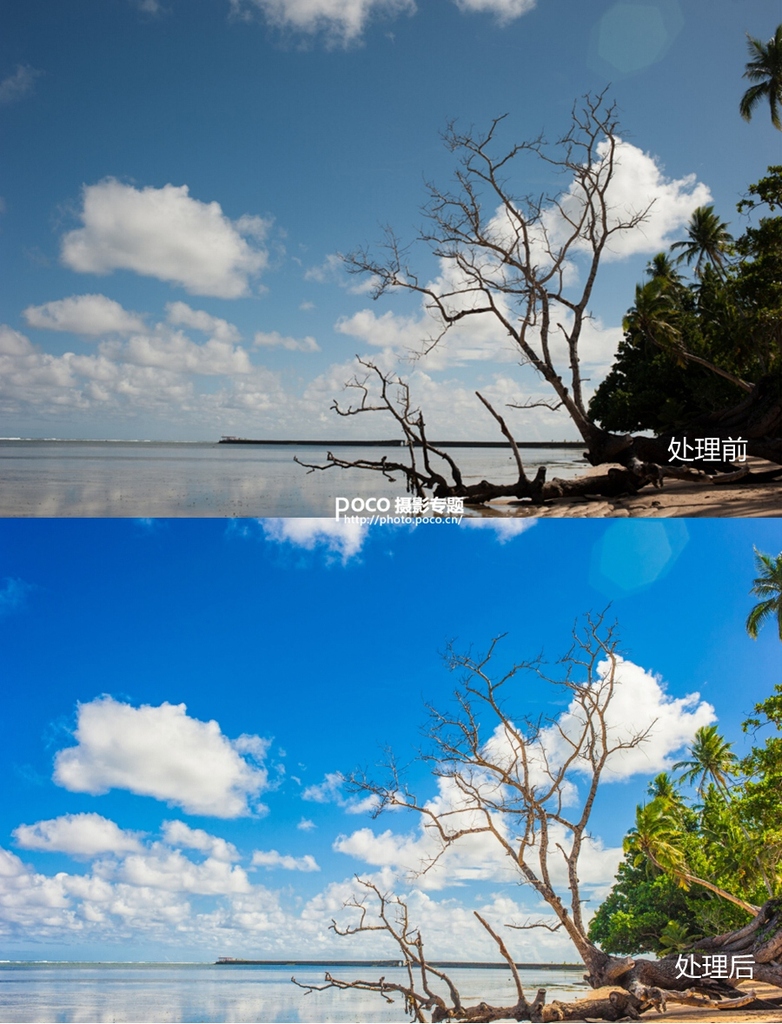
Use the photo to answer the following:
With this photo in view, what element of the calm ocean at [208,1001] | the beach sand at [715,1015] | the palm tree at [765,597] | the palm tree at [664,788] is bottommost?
A: the calm ocean at [208,1001]

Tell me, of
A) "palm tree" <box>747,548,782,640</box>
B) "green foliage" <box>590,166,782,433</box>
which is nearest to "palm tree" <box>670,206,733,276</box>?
"green foliage" <box>590,166,782,433</box>

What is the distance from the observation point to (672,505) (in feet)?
27.0

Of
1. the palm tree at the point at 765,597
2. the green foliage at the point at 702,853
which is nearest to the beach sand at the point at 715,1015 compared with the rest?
the green foliage at the point at 702,853

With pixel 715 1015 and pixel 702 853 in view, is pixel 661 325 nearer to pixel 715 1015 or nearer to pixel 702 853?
pixel 715 1015

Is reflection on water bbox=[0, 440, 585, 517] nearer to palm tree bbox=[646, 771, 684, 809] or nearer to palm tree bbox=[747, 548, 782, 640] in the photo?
palm tree bbox=[747, 548, 782, 640]

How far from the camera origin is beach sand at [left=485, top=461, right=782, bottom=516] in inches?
310

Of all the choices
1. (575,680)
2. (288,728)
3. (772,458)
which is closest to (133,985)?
(288,728)

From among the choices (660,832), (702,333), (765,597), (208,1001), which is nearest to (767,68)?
(702,333)

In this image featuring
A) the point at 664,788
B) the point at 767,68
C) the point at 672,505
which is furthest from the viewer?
the point at 664,788

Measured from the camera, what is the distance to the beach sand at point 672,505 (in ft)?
25.9

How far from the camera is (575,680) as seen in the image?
30.0ft

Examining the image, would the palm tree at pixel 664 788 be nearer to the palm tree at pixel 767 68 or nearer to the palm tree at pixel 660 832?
the palm tree at pixel 660 832

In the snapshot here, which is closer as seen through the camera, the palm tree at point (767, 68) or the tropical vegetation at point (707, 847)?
the tropical vegetation at point (707, 847)

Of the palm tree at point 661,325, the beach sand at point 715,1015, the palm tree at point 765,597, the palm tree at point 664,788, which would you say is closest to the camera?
the beach sand at point 715,1015
